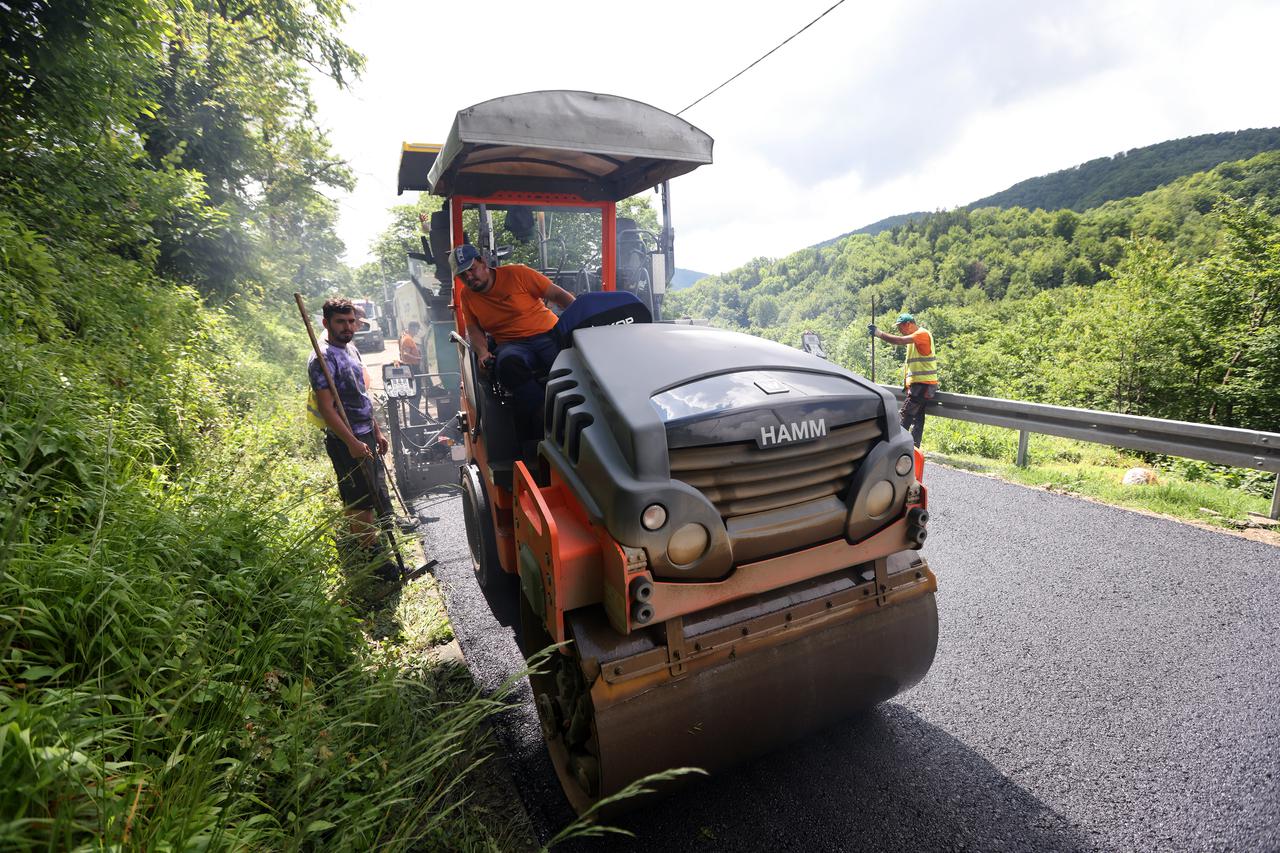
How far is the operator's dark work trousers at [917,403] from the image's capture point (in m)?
7.28

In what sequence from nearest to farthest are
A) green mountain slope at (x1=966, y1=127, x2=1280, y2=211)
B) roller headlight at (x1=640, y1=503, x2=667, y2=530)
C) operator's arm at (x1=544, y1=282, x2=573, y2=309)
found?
roller headlight at (x1=640, y1=503, x2=667, y2=530)
operator's arm at (x1=544, y1=282, x2=573, y2=309)
green mountain slope at (x1=966, y1=127, x2=1280, y2=211)

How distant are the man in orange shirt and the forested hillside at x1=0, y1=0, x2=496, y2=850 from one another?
46.8 inches

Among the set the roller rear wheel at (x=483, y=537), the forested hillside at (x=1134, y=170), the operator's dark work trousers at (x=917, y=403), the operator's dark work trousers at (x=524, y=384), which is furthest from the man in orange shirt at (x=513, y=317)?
the forested hillside at (x=1134, y=170)

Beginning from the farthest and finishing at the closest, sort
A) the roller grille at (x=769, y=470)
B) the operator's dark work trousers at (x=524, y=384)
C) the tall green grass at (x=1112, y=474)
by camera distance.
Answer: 1. the tall green grass at (x=1112, y=474)
2. the operator's dark work trousers at (x=524, y=384)
3. the roller grille at (x=769, y=470)

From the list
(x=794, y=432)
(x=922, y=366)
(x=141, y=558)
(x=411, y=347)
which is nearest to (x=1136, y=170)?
(x=922, y=366)

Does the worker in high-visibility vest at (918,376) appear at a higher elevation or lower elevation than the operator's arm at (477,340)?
lower

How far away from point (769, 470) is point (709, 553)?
1.23 ft

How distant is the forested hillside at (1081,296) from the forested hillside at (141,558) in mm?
14992

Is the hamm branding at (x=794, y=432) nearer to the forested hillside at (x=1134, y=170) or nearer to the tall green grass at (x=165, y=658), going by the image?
the tall green grass at (x=165, y=658)

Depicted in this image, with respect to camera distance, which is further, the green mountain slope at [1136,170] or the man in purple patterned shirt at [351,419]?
the green mountain slope at [1136,170]

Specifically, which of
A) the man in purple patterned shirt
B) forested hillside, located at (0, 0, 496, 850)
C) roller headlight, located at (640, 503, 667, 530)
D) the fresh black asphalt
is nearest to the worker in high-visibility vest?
the fresh black asphalt

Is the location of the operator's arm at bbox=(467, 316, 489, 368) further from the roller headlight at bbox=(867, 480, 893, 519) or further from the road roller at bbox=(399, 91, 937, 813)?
the roller headlight at bbox=(867, 480, 893, 519)

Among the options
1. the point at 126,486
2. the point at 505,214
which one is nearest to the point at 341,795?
the point at 126,486

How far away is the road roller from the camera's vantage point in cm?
188
